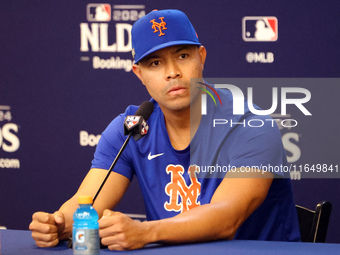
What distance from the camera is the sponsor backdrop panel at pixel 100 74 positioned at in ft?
10.1

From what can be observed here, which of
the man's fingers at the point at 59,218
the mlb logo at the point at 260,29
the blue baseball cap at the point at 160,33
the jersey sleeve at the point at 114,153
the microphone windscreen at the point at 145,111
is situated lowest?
the man's fingers at the point at 59,218

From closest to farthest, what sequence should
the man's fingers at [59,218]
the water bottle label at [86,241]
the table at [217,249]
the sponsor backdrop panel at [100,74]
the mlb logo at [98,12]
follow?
the water bottle label at [86,241], the table at [217,249], the man's fingers at [59,218], the sponsor backdrop panel at [100,74], the mlb logo at [98,12]

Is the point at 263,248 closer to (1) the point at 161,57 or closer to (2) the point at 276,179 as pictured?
(2) the point at 276,179

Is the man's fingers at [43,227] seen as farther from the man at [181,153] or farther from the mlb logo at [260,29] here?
the mlb logo at [260,29]

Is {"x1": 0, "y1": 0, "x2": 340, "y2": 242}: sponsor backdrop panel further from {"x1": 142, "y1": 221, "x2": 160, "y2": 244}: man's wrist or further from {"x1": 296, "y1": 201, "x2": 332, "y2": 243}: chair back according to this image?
{"x1": 142, "y1": 221, "x2": 160, "y2": 244}: man's wrist

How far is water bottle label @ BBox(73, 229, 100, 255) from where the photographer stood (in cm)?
133

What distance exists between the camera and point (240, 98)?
2.05 meters

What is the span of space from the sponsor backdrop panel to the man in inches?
41.9

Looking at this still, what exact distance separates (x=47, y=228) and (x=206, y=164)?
62 centimetres

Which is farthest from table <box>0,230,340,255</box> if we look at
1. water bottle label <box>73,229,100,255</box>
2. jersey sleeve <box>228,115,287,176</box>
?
jersey sleeve <box>228,115,287,176</box>

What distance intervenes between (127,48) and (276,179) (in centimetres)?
161

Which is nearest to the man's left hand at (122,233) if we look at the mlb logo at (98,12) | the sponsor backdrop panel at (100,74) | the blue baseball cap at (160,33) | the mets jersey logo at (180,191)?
the mets jersey logo at (180,191)

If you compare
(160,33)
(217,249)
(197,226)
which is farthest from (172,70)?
(217,249)

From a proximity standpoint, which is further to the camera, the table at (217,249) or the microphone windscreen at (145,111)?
the microphone windscreen at (145,111)
